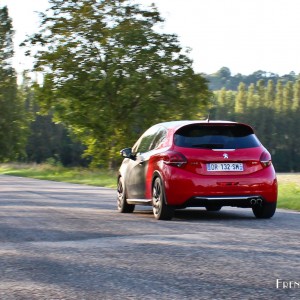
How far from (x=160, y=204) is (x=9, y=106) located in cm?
7502

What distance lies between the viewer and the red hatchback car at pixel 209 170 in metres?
12.3

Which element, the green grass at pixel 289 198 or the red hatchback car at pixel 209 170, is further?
the green grass at pixel 289 198

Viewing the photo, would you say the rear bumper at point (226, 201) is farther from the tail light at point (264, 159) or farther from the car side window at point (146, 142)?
the car side window at point (146, 142)

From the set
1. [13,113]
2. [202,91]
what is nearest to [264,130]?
[13,113]

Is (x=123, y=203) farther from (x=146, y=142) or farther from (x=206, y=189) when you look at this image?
(x=206, y=189)

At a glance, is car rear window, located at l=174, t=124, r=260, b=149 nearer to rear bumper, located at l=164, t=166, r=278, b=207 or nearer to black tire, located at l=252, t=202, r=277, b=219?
rear bumper, located at l=164, t=166, r=278, b=207

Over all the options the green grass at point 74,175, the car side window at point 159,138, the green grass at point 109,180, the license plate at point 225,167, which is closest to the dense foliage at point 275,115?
the green grass at point 109,180

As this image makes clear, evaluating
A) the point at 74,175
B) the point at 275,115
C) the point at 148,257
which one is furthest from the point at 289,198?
the point at 275,115

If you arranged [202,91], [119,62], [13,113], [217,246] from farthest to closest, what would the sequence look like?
1. [13,113]
2. [202,91]
3. [119,62]
4. [217,246]

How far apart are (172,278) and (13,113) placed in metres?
81.8

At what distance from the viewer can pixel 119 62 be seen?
147 feet

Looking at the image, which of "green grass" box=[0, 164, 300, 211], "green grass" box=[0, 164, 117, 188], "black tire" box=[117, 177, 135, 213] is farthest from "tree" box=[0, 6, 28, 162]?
"black tire" box=[117, 177, 135, 213]

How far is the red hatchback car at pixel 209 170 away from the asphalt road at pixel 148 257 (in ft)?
1.04

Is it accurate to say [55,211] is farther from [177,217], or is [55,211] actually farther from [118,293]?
[118,293]
